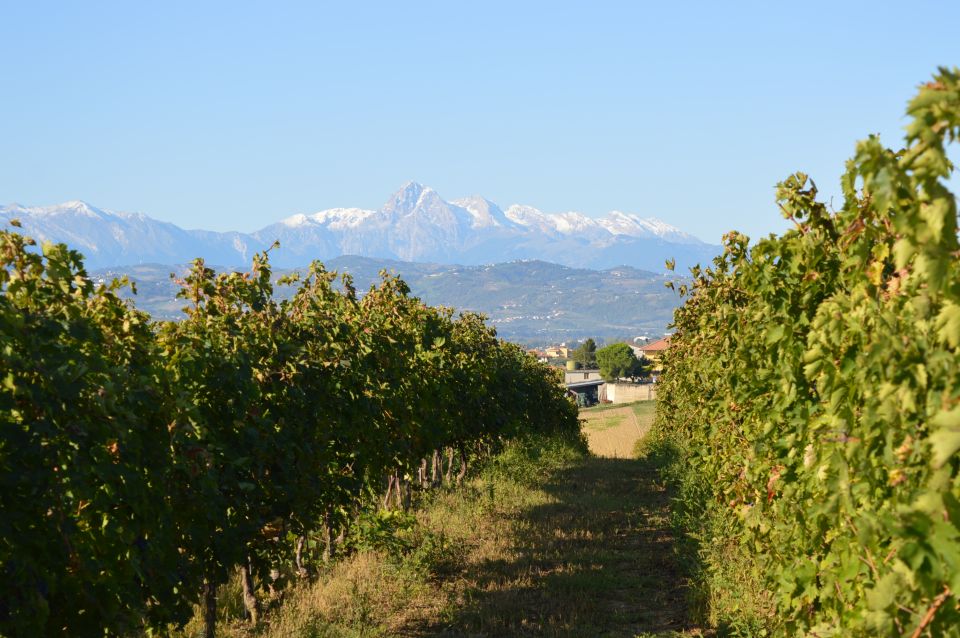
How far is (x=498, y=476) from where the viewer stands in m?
24.0

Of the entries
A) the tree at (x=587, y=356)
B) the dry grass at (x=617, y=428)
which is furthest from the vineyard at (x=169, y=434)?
the tree at (x=587, y=356)

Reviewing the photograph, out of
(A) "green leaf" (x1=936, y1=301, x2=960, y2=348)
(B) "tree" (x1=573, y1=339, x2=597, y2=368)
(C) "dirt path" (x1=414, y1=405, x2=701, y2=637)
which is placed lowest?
(C) "dirt path" (x1=414, y1=405, x2=701, y2=637)

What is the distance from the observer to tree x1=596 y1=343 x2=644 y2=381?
433 ft

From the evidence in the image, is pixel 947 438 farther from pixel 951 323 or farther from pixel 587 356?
pixel 587 356

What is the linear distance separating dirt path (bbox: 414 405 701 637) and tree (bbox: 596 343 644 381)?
112m

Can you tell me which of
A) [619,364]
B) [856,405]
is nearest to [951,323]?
[856,405]

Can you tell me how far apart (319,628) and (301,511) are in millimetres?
1520

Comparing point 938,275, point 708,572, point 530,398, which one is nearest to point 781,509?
point 938,275

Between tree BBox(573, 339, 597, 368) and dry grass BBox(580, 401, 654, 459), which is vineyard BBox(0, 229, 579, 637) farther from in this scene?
tree BBox(573, 339, 597, 368)

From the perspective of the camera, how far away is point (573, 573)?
1223 centimetres

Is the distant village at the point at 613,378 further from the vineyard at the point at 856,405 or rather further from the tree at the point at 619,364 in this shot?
the vineyard at the point at 856,405

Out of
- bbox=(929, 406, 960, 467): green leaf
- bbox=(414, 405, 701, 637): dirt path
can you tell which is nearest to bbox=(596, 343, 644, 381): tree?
bbox=(414, 405, 701, 637): dirt path

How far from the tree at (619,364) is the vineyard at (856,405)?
123m

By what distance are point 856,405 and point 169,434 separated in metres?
4.18
